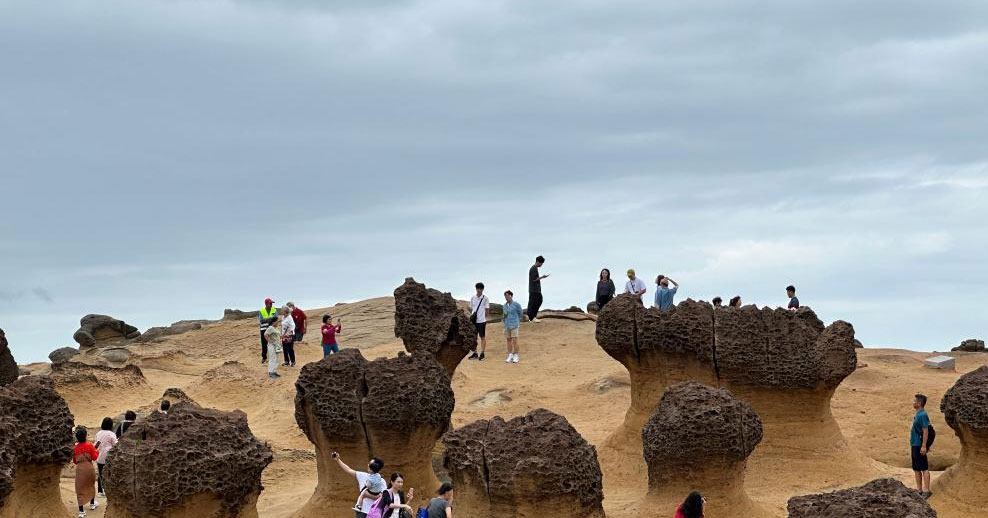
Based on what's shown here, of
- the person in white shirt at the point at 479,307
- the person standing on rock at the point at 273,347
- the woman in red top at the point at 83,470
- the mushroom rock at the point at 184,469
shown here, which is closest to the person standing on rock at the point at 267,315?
the person standing on rock at the point at 273,347

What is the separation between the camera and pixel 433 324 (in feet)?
56.5

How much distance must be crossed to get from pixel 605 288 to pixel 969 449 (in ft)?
34.6

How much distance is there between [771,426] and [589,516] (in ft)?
15.8

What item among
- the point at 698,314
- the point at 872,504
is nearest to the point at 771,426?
the point at 698,314

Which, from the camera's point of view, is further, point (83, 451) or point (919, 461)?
point (83, 451)

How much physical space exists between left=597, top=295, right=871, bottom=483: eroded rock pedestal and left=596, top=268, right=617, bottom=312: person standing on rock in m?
7.50

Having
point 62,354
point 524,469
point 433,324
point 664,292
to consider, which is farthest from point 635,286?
point 62,354

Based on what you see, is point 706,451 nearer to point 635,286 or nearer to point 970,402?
point 970,402

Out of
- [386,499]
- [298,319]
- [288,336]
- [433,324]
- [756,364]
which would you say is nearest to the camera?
[386,499]

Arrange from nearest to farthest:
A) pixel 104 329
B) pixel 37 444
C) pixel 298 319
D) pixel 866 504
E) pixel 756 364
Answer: pixel 866 504, pixel 37 444, pixel 756 364, pixel 298 319, pixel 104 329

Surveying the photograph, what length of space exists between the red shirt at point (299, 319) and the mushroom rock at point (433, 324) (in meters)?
7.08

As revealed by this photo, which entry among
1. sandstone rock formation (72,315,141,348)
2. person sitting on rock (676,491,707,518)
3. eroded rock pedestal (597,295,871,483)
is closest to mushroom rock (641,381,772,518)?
eroded rock pedestal (597,295,871,483)

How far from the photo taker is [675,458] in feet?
41.7

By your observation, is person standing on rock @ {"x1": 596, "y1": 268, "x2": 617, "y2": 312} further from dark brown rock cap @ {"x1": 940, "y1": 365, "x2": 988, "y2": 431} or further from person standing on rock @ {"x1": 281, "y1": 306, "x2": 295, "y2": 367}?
dark brown rock cap @ {"x1": 940, "y1": 365, "x2": 988, "y2": 431}
